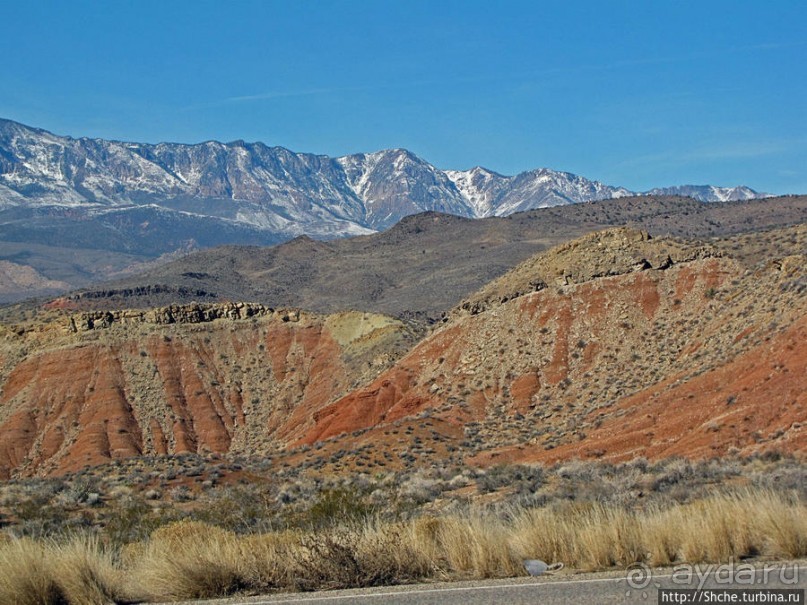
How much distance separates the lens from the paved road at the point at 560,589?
10016mm

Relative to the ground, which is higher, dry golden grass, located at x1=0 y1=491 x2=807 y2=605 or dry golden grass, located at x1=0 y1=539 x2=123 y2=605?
dry golden grass, located at x1=0 y1=539 x2=123 y2=605

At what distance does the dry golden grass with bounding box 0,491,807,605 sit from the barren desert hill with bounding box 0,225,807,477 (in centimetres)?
1691

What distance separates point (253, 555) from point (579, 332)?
147 feet

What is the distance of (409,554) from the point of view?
40.8ft

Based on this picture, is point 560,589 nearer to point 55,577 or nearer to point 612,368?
point 55,577

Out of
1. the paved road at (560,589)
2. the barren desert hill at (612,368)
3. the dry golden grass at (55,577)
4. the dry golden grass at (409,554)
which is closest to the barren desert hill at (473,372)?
the barren desert hill at (612,368)

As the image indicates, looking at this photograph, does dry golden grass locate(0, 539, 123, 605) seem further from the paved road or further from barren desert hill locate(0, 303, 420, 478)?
barren desert hill locate(0, 303, 420, 478)

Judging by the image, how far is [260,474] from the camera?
129 ft

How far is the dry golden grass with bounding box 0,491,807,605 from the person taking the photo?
11.6 meters

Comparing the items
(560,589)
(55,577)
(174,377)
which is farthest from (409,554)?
(174,377)

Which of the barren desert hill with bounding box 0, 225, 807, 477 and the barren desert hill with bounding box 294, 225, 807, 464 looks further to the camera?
the barren desert hill with bounding box 0, 225, 807, 477

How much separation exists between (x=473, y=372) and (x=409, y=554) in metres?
43.7

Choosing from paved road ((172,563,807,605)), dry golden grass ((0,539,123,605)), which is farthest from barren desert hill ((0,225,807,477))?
dry golden grass ((0,539,123,605))

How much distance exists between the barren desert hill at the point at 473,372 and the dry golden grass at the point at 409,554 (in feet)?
55.5
